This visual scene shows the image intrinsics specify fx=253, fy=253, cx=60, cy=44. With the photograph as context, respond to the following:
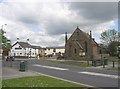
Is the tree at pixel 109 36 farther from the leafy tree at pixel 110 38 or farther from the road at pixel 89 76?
the road at pixel 89 76

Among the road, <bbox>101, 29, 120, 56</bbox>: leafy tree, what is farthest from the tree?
the road

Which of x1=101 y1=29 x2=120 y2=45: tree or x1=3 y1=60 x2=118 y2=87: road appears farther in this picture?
x1=101 y1=29 x2=120 y2=45: tree

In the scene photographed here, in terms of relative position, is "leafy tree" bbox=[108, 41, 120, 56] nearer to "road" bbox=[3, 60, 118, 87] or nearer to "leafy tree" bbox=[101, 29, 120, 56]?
"leafy tree" bbox=[101, 29, 120, 56]

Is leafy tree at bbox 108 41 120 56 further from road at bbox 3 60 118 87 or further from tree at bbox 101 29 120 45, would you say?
road at bbox 3 60 118 87

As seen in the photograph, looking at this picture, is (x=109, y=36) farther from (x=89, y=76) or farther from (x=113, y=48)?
(x=89, y=76)

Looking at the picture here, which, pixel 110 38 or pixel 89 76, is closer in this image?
pixel 89 76

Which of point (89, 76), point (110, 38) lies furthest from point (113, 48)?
point (89, 76)

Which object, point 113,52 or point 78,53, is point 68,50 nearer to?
point 78,53

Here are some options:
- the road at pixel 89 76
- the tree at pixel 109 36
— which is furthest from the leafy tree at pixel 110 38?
the road at pixel 89 76

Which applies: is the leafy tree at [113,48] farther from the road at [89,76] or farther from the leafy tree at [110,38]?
the road at [89,76]

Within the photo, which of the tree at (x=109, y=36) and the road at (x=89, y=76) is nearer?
the road at (x=89, y=76)

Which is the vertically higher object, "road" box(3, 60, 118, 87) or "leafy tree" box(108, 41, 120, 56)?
"leafy tree" box(108, 41, 120, 56)

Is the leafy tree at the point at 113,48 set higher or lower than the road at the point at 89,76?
higher

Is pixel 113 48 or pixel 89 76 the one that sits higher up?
pixel 113 48
